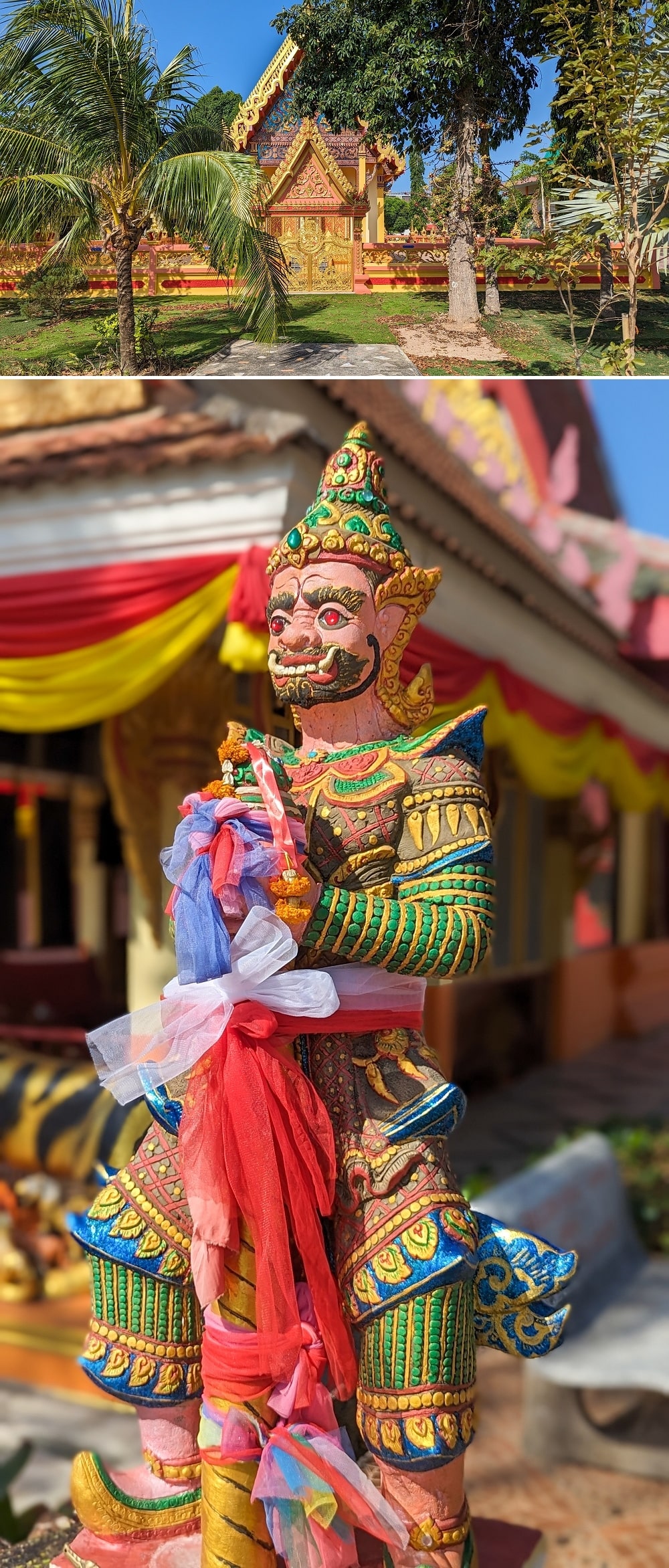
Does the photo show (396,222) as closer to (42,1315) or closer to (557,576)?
(557,576)

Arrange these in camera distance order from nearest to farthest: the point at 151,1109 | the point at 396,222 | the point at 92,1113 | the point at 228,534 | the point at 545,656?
the point at 151,1109 < the point at 228,534 < the point at 92,1113 < the point at 545,656 < the point at 396,222

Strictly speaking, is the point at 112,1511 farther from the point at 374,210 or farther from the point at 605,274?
the point at 374,210

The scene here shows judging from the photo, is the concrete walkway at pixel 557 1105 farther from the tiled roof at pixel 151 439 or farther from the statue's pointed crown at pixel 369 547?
the statue's pointed crown at pixel 369 547

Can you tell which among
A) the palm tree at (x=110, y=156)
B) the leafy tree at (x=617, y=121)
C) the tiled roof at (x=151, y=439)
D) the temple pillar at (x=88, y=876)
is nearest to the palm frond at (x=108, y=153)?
the palm tree at (x=110, y=156)

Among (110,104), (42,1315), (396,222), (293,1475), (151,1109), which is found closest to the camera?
(293,1475)

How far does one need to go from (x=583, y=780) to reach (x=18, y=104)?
22.0 ft

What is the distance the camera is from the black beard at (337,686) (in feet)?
5.35

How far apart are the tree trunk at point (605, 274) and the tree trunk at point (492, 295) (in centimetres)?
106

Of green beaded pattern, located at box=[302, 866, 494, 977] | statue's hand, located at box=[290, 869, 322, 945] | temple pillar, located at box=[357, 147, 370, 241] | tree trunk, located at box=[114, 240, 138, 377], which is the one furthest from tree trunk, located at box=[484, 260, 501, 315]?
statue's hand, located at box=[290, 869, 322, 945]

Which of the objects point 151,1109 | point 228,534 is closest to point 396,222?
point 228,534

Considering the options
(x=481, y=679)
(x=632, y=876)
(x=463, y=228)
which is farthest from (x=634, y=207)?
(x=632, y=876)

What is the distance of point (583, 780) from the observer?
595 cm

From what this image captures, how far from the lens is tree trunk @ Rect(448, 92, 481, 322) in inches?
371

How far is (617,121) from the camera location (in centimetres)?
785
